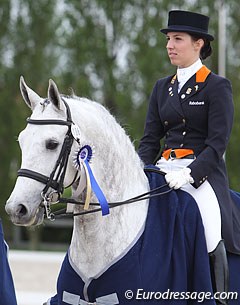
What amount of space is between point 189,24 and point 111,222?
56.8 inches

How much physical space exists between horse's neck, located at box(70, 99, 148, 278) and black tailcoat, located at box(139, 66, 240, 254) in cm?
42

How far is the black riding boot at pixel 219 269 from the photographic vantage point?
4.78 m

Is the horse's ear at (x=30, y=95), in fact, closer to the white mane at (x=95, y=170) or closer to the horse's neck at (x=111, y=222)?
the white mane at (x=95, y=170)

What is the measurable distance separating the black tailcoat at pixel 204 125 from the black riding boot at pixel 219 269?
120 millimetres

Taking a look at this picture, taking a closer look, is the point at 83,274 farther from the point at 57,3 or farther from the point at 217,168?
the point at 57,3

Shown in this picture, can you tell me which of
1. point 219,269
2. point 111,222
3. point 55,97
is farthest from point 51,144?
point 219,269

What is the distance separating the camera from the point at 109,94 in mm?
19906

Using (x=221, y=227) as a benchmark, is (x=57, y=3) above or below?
above

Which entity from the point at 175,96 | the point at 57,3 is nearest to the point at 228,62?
the point at 57,3

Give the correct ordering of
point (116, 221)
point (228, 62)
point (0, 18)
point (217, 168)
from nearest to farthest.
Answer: point (116, 221)
point (217, 168)
point (228, 62)
point (0, 18)

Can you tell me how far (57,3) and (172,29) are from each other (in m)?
16.2

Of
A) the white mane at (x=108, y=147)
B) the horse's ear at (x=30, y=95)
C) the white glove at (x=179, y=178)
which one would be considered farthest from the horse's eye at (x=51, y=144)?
the white glove at (x=179, y=178)

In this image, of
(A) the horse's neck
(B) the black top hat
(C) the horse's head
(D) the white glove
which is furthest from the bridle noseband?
(B) the black top hat

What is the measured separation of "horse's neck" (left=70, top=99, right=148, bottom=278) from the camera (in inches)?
179
